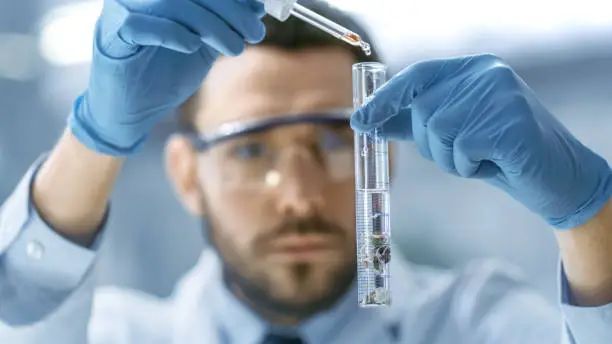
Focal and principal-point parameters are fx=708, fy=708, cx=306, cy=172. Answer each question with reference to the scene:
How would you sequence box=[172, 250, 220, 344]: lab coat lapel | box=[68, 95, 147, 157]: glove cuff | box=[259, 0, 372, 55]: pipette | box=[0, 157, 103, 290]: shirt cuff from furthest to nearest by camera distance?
box=[172, 250, 220, 344]: lab coat lapel
box=[0, 157, 103, 290]: shirt cuff
box=[68, 95, 147, 157]: glove cuff
box=[259, 0, 372, 55]: pipette

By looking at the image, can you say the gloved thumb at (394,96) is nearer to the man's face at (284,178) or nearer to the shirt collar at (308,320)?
the man's face at (284,178)

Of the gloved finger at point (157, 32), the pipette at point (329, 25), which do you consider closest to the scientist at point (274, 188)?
the gloved finger at point (157, 32)

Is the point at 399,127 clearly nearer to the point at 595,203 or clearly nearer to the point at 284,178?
the point at 595,203

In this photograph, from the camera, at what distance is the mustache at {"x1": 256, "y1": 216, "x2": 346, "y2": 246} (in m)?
2.12

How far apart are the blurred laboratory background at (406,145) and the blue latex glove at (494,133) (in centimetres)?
78

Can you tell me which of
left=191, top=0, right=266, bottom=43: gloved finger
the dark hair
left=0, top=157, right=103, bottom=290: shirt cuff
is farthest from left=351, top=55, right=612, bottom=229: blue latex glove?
left=0, top=157, right=103, bottom=290: shirt cuff

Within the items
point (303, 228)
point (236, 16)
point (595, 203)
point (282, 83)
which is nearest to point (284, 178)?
point (303, 228)

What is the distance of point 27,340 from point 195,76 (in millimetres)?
844

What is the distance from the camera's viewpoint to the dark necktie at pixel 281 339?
2146 mm

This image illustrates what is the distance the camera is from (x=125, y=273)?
7.81 feet

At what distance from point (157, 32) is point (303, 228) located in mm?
917

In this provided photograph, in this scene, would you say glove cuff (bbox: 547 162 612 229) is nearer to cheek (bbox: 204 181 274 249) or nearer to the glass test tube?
the glass test tube

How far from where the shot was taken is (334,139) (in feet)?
6.87

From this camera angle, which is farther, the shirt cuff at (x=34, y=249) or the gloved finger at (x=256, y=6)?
the shirt cuff at (x=34, y=249)
